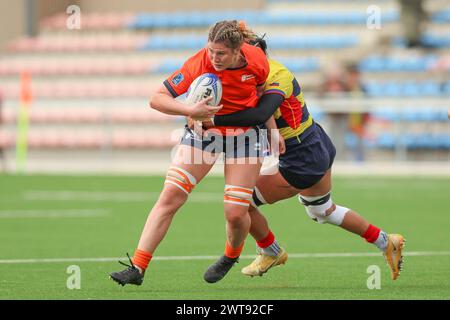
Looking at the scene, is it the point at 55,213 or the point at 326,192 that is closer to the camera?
the point at 326,192

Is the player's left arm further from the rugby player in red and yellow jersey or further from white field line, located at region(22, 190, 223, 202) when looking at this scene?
white field line, located at region(22, 190, 223, 202)

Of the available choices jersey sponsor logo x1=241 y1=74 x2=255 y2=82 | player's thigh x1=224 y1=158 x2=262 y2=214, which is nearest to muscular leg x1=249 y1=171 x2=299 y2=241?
player's thigh x1=224 y1=158 x2=262 y2=214

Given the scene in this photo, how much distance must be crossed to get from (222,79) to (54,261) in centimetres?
262

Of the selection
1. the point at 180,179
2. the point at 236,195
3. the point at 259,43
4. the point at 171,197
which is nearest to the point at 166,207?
the point at 171,197

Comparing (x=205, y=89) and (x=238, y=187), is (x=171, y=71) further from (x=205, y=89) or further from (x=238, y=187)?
(x=205, y=89)

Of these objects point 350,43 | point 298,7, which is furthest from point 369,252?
point 298,7

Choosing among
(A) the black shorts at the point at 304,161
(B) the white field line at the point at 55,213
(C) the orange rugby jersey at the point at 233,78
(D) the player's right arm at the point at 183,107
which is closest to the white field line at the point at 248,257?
(A) the black shorts at the point at 304,161

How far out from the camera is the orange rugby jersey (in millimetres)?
7777

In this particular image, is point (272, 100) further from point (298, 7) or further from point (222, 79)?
point (298, 7)

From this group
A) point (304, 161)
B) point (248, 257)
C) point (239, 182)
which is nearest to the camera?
point (239, 182)

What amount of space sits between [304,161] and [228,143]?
0.72 meters

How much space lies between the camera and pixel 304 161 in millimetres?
8406

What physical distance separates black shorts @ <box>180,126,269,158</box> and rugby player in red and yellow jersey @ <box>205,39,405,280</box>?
28 centimetres

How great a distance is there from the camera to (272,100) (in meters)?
7.98
